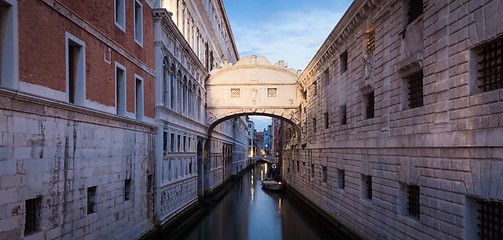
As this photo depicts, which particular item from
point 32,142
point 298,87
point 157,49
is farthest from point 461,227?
point 298,87

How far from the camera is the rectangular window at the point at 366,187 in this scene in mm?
12414

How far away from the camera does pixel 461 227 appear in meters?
7.06

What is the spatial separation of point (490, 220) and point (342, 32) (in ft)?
32.3

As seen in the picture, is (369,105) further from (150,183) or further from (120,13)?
(120,13)

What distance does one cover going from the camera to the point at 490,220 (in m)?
6.62

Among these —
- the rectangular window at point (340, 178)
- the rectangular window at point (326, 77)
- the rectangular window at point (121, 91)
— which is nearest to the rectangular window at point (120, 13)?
the rectangular window at point (121, 91)

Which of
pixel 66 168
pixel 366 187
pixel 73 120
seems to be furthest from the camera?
pixel 366 187

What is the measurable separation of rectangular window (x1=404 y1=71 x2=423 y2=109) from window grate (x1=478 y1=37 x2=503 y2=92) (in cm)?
218

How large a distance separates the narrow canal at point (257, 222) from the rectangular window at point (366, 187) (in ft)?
9.60

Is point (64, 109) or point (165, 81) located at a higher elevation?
point (165, 81)

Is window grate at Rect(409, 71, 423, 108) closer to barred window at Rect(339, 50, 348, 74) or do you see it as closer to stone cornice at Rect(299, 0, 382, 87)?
stone cornice at Rect(299, 0, 382, 87)

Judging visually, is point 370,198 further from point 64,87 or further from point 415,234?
point 64,87

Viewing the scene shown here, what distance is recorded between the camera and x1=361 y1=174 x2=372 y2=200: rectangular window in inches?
489

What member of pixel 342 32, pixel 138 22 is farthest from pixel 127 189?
pixel 342 32
